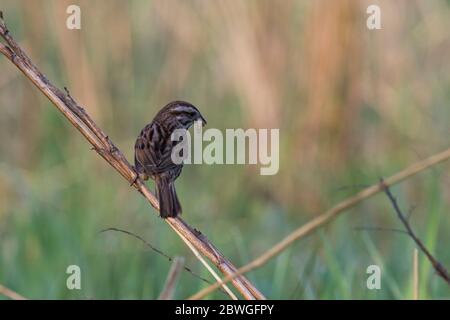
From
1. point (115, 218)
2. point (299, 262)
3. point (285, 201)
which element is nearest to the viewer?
point (299, 262)

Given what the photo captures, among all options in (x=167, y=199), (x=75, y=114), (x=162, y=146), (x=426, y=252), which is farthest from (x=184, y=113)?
(x=426, y=252)

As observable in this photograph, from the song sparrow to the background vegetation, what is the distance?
1.67 metres

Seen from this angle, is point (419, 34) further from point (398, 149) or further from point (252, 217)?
point (252, 217)

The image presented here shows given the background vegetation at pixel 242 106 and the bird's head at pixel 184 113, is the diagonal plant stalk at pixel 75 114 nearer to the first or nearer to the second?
the bird's head at pixel 184 113

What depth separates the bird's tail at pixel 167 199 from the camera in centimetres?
255

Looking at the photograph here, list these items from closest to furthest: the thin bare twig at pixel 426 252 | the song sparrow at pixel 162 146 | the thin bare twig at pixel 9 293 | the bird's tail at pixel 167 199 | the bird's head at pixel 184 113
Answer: the thin bare twig at pixel 9 293 → the thin bare twig at pixel 426 252 → the bird's tail at pixel 167 199 → the song sparrow at pixel 162 146 → the bird's head at pixel 184 113

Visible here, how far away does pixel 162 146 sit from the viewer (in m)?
3.28

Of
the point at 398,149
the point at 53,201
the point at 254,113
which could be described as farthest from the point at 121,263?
the point at 398,149

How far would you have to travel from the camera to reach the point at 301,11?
6.71 meters

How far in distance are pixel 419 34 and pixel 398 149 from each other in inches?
42.0

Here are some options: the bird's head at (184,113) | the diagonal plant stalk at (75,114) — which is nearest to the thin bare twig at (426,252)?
the diagonal plant stalk at (75,114)

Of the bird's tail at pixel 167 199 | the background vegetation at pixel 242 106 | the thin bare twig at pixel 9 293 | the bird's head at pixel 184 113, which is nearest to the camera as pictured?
the thin bare twig at pixel 9 293

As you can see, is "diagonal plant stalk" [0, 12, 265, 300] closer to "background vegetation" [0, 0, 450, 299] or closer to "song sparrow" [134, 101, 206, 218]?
"song sparrow" [134, 101, 206, 218]

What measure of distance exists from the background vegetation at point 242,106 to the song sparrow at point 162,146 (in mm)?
1669
